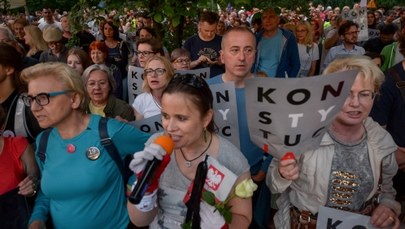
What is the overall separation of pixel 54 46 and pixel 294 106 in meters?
4.89

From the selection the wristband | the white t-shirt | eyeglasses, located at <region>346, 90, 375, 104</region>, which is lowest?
the white t-shirt

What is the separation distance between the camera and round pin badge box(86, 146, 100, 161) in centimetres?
226

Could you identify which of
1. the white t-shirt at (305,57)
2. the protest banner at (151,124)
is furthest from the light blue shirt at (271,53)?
the protest banner at (151,124)

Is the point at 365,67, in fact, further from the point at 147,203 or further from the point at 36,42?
the point at 36,42

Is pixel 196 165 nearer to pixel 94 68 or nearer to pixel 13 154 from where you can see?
pixel 13 154

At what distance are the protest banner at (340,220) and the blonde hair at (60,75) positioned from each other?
147 cm

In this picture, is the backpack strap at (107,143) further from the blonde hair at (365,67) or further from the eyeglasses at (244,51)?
the blonde hair at (365,67)

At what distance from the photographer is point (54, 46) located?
5.87 metres

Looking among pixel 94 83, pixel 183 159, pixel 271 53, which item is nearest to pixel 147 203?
pixel 183 159

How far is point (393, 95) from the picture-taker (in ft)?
9.70

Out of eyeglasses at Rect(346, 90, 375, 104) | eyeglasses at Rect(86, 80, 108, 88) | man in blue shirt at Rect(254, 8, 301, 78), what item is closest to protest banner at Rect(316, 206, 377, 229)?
eyeglasses at Rect(346, 90, 375, 104)

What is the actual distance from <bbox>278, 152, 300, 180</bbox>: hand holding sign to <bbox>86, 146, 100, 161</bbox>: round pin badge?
989mm

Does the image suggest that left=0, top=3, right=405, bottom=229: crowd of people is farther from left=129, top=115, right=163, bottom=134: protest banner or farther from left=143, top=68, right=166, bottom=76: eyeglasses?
left=143, top=68, right=166, bottom=76: eyeglasses

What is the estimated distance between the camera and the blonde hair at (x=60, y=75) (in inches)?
90.1
